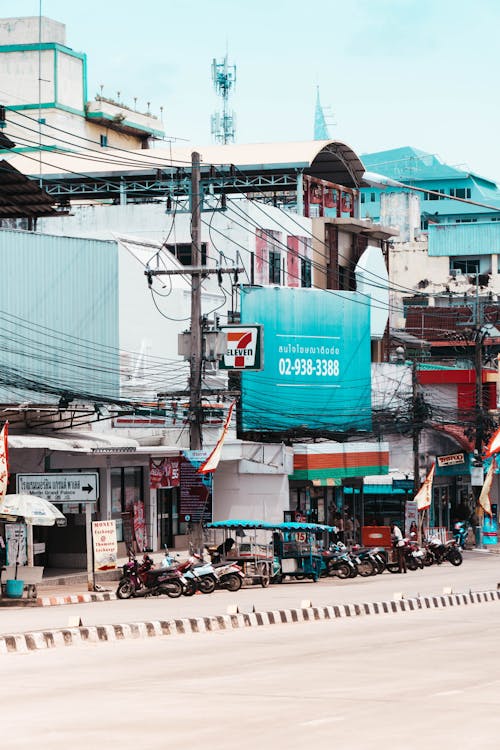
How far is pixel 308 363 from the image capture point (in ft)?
179

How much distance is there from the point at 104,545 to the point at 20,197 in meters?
14.4

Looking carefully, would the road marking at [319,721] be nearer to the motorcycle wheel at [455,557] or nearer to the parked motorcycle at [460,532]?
the motorcycle wheel at [455,557]

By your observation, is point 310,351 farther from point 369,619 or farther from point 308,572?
point 369,619

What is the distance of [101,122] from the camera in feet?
259

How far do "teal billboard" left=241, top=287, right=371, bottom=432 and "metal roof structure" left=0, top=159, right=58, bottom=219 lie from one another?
1027cm

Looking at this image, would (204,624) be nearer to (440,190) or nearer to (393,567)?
(393,567)

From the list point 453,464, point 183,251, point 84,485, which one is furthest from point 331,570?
point 453,464

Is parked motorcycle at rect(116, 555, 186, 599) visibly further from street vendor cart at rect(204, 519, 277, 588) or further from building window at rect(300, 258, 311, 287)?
building window at rect(300, 258, 311, 287)

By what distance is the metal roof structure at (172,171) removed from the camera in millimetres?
56750

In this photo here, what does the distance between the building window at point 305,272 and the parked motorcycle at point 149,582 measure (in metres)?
27.7

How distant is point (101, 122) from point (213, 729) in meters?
68.8

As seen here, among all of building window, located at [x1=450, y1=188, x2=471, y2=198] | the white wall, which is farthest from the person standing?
building window, located at [x1=450, y1=188, x2=471, y2=198]

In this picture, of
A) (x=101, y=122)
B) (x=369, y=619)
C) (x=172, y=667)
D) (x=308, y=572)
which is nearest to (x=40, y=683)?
(x=172, y=667)

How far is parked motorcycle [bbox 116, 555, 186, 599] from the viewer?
105 ft
